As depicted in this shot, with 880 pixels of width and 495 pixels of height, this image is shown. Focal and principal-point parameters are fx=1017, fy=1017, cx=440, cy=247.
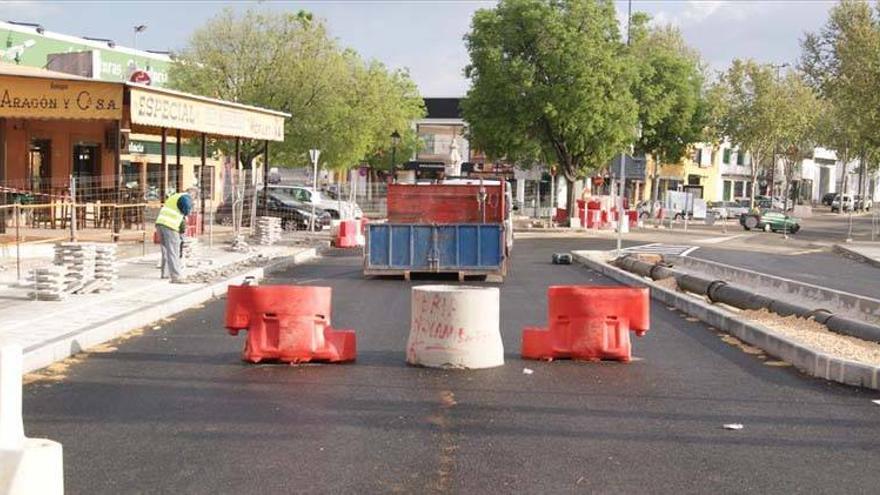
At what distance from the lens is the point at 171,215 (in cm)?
1673

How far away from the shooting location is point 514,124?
44.5 m

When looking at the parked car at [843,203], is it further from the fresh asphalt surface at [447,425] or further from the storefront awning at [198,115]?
the fresh asphalt surface at [447,425]

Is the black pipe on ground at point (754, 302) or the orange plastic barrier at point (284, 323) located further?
the black pipe on ground at point (754, 302)

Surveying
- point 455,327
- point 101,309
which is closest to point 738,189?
point 101,309

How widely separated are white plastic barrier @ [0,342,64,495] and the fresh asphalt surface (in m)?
1.30

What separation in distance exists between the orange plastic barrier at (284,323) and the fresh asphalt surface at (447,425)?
0.19 meters

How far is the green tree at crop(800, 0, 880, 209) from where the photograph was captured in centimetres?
4459

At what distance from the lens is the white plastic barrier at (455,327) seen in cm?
956

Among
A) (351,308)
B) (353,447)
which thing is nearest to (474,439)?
(353,447)

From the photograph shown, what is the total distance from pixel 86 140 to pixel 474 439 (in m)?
26.6

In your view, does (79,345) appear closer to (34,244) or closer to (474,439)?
(474,439)

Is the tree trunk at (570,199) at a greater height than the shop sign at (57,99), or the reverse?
the shop sign at (57,99)

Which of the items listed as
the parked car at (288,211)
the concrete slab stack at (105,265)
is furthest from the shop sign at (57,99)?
the parked car at (288,211)

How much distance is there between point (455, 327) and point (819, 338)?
4.65m
